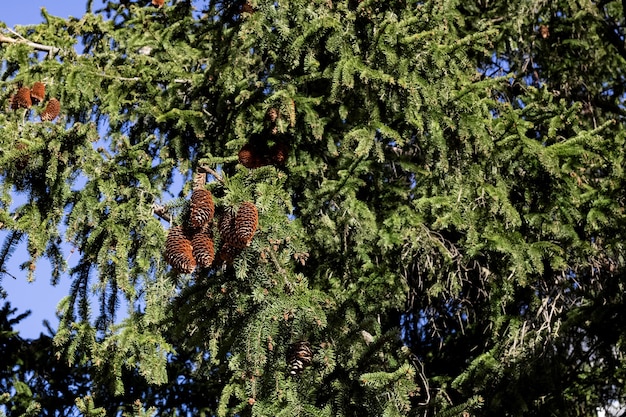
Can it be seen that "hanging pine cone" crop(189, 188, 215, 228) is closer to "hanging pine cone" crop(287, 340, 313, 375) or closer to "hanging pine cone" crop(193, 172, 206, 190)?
"hanging pine cone" crop(193, 172, 206, 190)

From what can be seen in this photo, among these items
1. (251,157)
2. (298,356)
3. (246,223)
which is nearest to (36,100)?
(251,157)

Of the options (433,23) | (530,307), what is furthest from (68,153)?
(530,307)

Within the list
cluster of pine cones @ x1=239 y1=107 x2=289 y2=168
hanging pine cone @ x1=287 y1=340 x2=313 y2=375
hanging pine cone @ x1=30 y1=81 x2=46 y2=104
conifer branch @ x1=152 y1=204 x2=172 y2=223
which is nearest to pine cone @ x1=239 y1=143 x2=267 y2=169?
cluster of pine cones @ x1=239 y1=107 x2=289 y2=168

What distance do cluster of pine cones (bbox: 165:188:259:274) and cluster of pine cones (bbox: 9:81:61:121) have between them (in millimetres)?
2500

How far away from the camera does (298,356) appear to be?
12.6ft

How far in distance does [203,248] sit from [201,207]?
0.63 ft

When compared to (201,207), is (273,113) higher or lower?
higher

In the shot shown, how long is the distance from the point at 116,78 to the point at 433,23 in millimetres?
2492

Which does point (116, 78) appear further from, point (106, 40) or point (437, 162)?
point (437, 162)

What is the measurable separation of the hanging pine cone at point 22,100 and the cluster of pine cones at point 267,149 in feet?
5.56

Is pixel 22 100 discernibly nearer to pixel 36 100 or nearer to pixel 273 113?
pixel 36 100

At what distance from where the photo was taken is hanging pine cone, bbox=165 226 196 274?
12.1ft

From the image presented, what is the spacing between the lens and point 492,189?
555 centimetres

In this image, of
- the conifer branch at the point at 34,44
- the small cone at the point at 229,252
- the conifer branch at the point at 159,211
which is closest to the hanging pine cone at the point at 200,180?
the small cone at the point at 229,252
